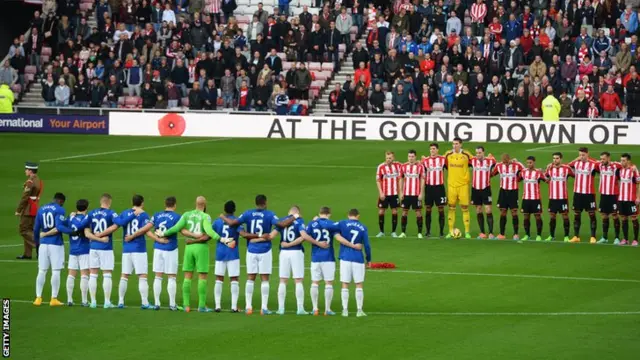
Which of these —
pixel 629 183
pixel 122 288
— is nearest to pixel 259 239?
pixel 122 288

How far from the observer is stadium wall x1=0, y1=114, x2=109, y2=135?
52031 mm

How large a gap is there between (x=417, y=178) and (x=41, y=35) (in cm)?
2949

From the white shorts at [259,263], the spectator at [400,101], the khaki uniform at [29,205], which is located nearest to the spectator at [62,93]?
the spectator at [400,101]

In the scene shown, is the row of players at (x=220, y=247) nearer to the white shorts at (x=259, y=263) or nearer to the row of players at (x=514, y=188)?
the white shorts at (x=259, y=263)

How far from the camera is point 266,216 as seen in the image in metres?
22.2

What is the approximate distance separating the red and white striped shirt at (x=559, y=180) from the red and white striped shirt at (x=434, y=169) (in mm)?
2673

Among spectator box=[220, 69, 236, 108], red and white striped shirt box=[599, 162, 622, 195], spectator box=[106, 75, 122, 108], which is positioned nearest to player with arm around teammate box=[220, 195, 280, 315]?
red and white striped shirt box=[599, 162, 622, 195]

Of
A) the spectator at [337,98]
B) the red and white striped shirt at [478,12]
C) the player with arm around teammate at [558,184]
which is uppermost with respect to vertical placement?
the red and white striped shirt at [478,12]

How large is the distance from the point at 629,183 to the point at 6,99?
29.9 metres

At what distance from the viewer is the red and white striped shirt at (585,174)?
30891 mm

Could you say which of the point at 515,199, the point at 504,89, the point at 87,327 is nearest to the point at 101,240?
the point at 87,327

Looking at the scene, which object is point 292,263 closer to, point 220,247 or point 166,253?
point 220,247

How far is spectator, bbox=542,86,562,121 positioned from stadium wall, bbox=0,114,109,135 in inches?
709

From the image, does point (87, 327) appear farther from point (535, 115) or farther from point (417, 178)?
point (535, 115)
